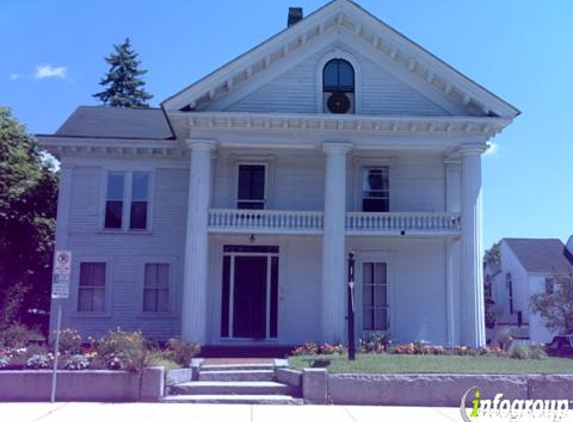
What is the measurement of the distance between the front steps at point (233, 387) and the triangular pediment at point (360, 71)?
7828 mm

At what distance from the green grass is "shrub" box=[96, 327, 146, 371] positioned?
3.30m

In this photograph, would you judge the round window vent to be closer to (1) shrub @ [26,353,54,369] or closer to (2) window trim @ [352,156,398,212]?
(2) window trim @ [352,156,398,212]

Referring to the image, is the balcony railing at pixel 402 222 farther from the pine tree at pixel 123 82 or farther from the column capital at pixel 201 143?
the pine tree at pixel 123 82

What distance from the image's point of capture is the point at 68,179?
20.5 meters

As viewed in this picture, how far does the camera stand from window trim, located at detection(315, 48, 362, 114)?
1873 cm

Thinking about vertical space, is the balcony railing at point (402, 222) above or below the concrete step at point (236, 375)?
above

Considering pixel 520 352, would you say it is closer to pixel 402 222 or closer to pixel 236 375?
pixel 402 222

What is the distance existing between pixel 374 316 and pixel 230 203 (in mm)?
5710

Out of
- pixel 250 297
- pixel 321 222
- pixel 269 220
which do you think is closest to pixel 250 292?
pixel 250 297

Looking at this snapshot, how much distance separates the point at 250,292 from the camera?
1972 centimetres

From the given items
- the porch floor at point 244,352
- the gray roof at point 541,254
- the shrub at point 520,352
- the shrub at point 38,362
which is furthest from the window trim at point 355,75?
the gray roof at point 541,254

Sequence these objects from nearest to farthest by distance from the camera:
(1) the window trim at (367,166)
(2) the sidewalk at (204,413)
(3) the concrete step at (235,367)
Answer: (2) the sidewalk at (204,413), (3) the concrete step at (235,367), (1) the window trim at (367,166)

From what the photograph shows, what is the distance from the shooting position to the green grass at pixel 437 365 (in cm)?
1255

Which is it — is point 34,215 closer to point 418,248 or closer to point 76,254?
point 76,254
